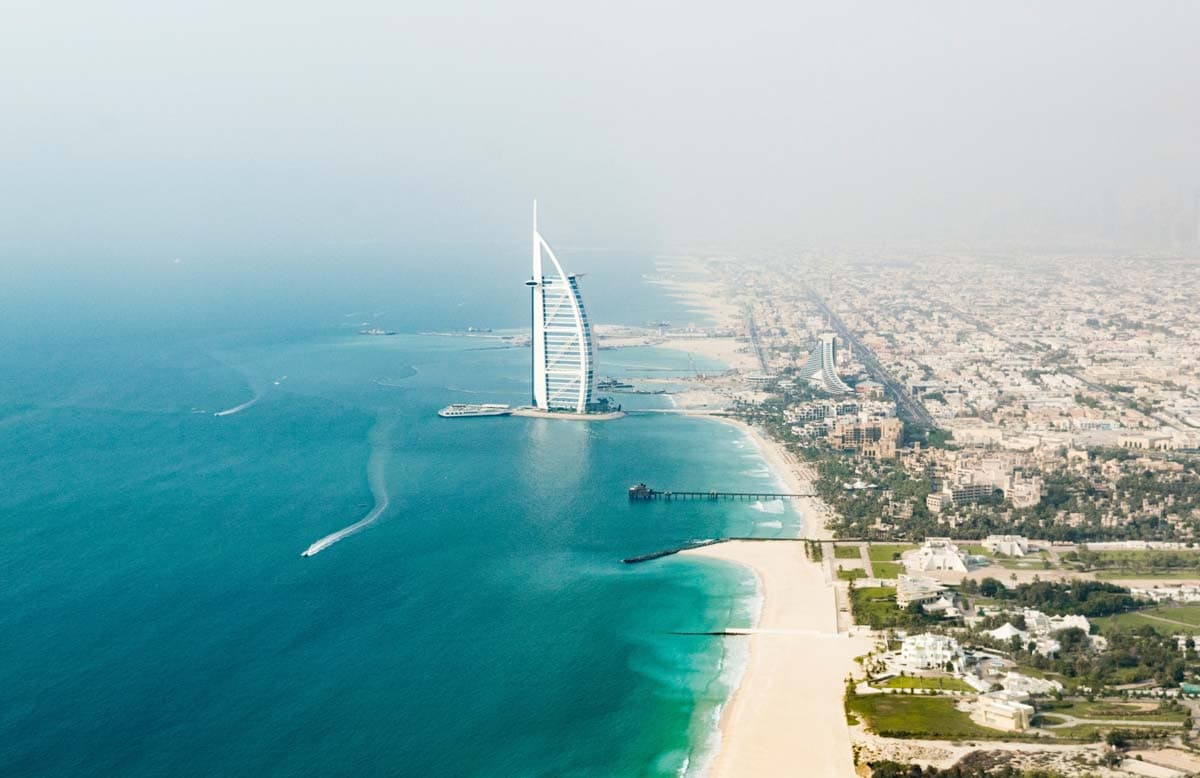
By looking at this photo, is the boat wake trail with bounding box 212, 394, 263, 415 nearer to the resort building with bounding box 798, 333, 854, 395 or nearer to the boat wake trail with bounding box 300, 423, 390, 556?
the boat wake trail with bounding box 300, 423, 390, 556

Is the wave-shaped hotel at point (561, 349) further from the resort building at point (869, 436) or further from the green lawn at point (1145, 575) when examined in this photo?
the green lawn at point (1145, 575)

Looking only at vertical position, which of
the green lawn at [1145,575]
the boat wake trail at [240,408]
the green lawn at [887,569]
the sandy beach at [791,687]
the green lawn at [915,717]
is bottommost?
the sandy beach at [791,687]

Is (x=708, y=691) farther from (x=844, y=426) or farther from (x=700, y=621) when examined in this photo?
(x=844, y=426)

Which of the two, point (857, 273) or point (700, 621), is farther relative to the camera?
point (857, 273)

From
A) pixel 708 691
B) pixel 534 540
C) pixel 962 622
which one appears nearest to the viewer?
pixel 708 691

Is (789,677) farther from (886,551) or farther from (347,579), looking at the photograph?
(347,579)

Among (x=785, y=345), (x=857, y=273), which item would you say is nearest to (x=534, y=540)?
(x=785, y=345)

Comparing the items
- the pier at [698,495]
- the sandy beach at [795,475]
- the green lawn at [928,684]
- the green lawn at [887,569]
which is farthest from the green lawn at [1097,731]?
the pier at [698,495]
